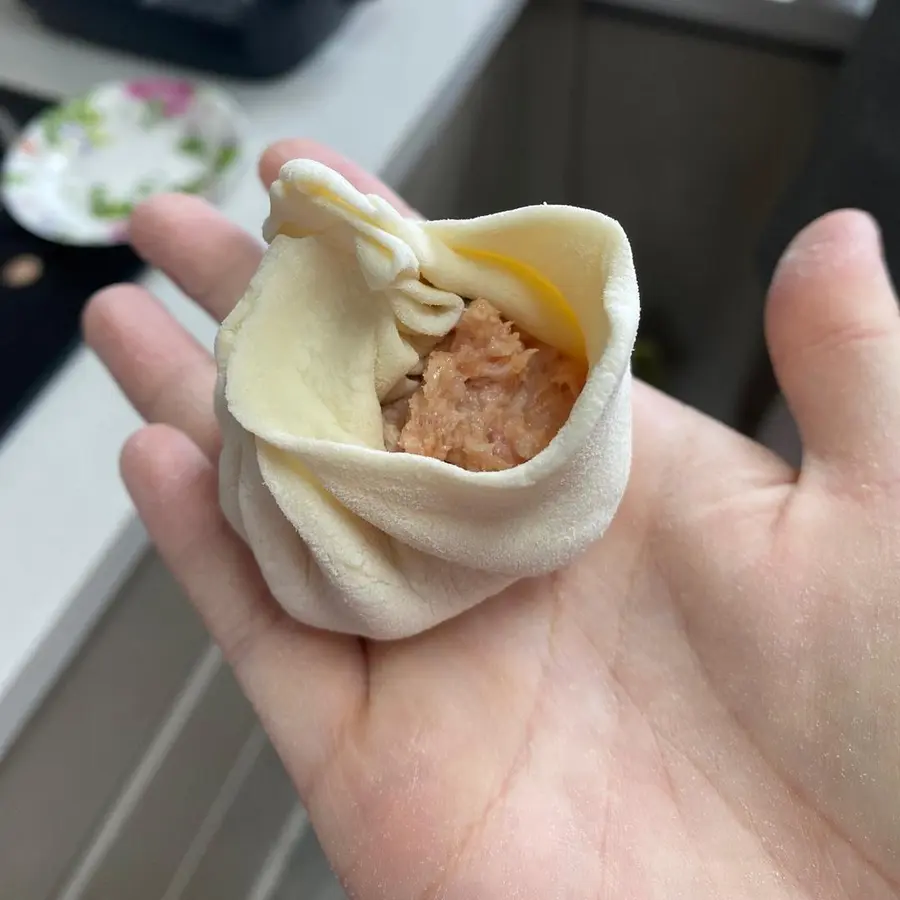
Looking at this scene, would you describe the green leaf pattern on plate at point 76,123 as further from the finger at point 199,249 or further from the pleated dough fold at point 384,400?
the pleated dough fold at point 384,400

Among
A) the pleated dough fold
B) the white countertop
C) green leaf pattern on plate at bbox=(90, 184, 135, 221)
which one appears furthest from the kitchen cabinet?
the pleated dough fold

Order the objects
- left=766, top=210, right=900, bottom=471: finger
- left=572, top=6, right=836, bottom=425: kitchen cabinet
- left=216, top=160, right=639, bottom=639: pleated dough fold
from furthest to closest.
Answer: left=572, top=6, right=836, bottom=425: kitchen cabinet
left=766, top=210, right=900, bottom=471: finger
left=216, top=160, right=639, bottom=639: pleated dough fold

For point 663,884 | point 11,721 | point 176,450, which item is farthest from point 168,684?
point 663,884

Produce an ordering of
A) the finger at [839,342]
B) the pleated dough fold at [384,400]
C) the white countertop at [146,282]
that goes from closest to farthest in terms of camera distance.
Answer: the pleated dough fold at [384,400], the finger at [839,342], the white countertop at [146,282]

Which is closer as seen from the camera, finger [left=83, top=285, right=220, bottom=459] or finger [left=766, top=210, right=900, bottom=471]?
finger [left=766, top=210, right=900, bottom=471]

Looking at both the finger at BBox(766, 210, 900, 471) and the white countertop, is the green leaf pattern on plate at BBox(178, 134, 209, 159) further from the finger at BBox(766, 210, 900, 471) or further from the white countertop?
the finger at BBox(766, 210, 900, 471)

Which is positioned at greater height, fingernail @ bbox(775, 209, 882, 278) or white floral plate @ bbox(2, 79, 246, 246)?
fingernail @ bbox(775, 209, 882, 278)

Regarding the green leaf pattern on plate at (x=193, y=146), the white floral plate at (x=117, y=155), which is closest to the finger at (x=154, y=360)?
the white floral plate at (x=117, y=155)
